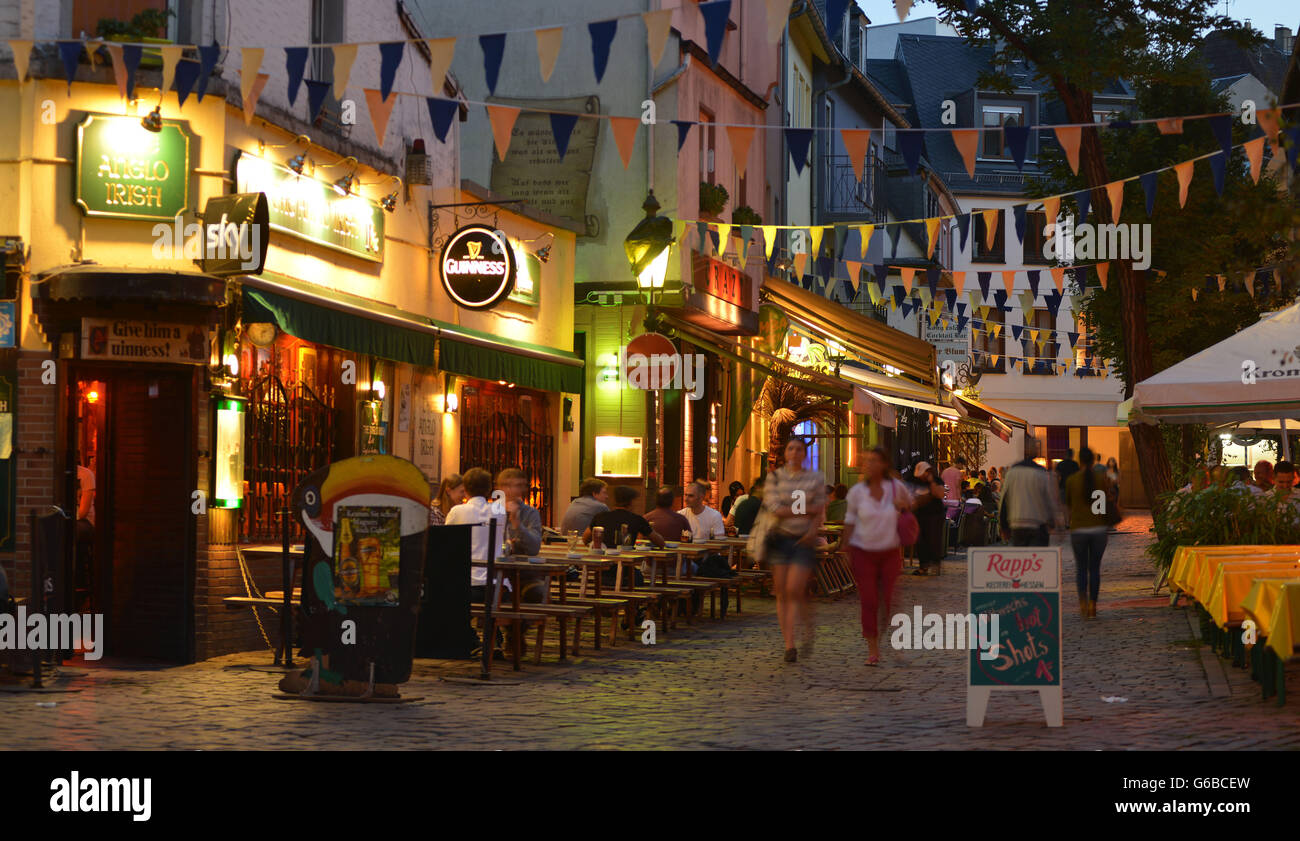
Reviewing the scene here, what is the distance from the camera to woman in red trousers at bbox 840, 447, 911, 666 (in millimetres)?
12766

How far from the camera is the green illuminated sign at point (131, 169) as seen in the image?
12453 mm

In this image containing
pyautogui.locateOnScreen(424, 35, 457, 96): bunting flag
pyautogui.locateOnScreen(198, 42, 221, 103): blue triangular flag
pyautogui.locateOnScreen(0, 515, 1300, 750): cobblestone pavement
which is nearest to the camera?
pyautogui.locateOnScreen(0, 515, 1300, 750): cobblestone pavement

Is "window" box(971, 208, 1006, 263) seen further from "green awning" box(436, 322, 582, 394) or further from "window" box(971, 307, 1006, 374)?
"green awning" box(436, 322, 582, 394)

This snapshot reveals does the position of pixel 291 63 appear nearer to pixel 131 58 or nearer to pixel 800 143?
pixel 131 58

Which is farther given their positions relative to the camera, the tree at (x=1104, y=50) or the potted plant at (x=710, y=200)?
the potted plant at (x=710, y=200)

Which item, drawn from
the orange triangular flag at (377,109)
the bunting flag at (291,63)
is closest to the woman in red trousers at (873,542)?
the orange triangular flag at (377,109)

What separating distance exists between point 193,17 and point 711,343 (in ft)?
34.6

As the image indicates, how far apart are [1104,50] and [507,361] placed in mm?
8344

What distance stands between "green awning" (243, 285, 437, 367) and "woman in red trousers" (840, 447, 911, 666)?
15.1ft

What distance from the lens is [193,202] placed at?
42.1 ft

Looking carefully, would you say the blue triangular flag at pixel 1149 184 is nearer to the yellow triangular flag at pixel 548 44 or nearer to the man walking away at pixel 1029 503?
the man walking away at pixel 1029 503

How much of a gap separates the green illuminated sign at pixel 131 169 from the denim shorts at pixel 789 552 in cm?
514

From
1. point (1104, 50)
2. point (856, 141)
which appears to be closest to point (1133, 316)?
point (1104, 50)

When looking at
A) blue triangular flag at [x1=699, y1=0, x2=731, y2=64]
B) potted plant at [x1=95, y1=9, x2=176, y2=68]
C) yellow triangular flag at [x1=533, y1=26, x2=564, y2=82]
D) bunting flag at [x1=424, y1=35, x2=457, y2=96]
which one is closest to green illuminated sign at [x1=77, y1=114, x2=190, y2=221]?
potted plant at [x1=95, y1=9, x2=176, y2=68]
